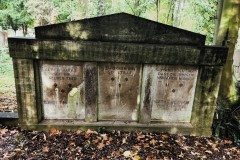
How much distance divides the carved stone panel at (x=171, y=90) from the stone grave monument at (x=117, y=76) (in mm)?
19

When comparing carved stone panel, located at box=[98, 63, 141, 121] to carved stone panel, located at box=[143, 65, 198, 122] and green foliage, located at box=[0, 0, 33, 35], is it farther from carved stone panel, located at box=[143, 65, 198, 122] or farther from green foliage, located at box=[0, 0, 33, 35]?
green foliage, located at box=[0, 0, 33, 35]

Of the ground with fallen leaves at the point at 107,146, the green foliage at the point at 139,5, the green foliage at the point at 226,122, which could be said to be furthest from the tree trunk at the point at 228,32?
the green foliage at the point at 139,5

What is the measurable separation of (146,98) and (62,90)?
1.64m

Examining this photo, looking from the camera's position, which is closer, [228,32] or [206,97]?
[206,97]

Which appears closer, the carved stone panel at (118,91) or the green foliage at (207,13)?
the carved stone panel at (118,91)

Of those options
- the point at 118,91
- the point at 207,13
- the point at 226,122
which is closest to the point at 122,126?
the point at 118,91

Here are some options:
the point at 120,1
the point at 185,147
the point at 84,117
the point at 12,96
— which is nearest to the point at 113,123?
the point at 84,117

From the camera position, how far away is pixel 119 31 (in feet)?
12.9

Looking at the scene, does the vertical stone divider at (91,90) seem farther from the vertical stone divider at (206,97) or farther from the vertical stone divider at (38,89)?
the vertical stone divider at (206,97)

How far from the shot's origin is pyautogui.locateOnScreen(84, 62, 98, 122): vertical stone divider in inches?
162

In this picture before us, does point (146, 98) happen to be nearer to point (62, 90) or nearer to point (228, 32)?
point (62, 90)

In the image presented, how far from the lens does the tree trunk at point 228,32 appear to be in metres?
4.54

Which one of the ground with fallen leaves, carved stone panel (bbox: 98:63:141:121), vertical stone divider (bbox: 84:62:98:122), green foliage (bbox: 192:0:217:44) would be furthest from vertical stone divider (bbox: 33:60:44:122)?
green foliage (bbox: 192:0:217:44)

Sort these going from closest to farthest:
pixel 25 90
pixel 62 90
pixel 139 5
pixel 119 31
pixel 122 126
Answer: pixel 119 31, pixel 25 90, pixel 62 90, pixel 122 126, pixel 139 5
